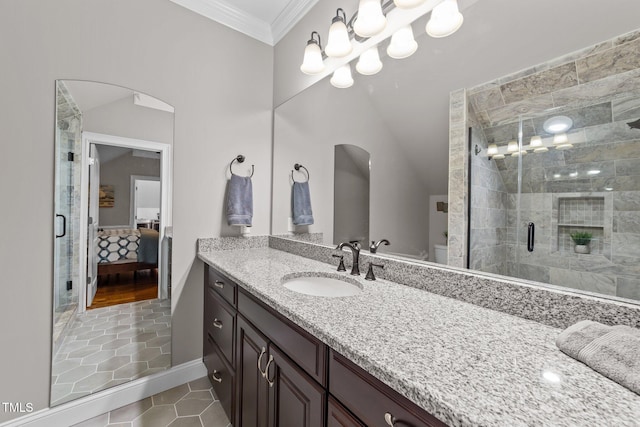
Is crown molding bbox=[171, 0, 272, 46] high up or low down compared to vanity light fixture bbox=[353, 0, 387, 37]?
up

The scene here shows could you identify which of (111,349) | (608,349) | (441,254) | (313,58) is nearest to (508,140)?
(441,254)

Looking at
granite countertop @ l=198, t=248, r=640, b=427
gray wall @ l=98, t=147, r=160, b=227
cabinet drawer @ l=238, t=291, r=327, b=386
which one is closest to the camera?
granite countertop @ l=198, t=248, r=640, b=427

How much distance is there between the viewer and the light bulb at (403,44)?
1222 mm

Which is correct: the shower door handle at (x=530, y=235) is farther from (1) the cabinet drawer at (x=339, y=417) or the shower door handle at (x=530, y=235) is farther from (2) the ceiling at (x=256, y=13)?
(2) the ceiling at (x=256, y=13)

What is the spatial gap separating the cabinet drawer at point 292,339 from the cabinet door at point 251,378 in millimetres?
66

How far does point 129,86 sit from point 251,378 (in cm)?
177

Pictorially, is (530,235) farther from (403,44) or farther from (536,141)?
(403,44)

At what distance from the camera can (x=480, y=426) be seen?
1.34ft

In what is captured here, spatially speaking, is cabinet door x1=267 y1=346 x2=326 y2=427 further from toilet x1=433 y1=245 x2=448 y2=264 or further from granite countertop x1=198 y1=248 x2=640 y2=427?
toilet x1=433 y1=245 x2=448 y2=264

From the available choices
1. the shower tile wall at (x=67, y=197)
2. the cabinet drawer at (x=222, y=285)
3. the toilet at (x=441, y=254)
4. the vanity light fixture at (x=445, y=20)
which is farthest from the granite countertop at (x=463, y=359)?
the shower tile wall at (x=67, y=197)

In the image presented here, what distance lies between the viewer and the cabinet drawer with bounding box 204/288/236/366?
1.39 m

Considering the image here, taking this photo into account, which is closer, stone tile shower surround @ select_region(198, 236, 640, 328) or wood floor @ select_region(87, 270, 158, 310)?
stone tile shower surround @ select_region(198, 236, 640, 328)

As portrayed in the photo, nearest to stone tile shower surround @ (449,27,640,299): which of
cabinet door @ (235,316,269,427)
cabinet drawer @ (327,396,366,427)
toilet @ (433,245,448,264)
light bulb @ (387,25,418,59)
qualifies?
toilet @ (433,245,448,264)

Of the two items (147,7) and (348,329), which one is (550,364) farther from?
(147,7)
